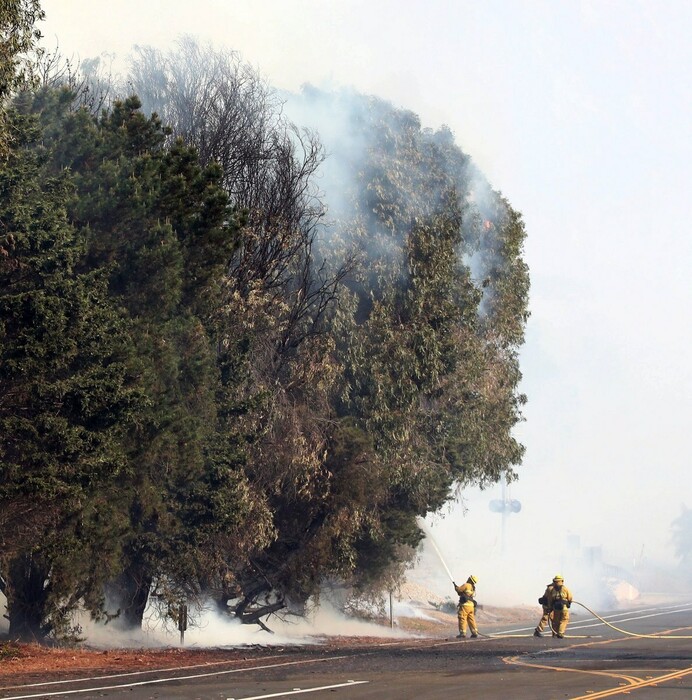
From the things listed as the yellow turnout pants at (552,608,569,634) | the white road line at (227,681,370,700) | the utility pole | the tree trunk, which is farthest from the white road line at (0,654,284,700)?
the utility pole

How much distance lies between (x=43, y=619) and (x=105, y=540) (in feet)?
9.74

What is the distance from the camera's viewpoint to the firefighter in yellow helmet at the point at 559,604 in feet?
84.7

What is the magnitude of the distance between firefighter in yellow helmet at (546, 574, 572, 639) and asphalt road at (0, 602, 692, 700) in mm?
1053

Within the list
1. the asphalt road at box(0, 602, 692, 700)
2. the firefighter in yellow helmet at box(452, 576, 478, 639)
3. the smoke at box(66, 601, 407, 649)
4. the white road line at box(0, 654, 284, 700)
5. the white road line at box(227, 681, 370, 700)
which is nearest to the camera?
the white road line at box(227, 681, 370, 700)

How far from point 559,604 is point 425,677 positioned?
1009 cm

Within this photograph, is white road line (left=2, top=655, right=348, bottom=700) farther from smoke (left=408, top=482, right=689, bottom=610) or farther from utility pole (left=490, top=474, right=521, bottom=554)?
utility pole (left=490, top=474, right=521, bottom=554)

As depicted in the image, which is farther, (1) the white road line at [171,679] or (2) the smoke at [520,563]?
(2) the smoke at [520,563]

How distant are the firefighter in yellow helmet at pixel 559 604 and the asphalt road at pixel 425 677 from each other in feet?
3.46

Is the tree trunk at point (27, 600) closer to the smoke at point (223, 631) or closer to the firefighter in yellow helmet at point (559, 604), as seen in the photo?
the smoke at point (223, 631)

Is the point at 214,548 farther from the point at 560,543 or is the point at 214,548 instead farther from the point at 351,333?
the point at 560,543

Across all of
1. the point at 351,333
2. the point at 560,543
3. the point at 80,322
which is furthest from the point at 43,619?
the point at 560,543

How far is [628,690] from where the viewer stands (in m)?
14.7

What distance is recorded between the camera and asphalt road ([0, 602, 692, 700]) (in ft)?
46.0

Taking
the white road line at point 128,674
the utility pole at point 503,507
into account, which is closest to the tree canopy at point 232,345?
the white road line at point 128,674
